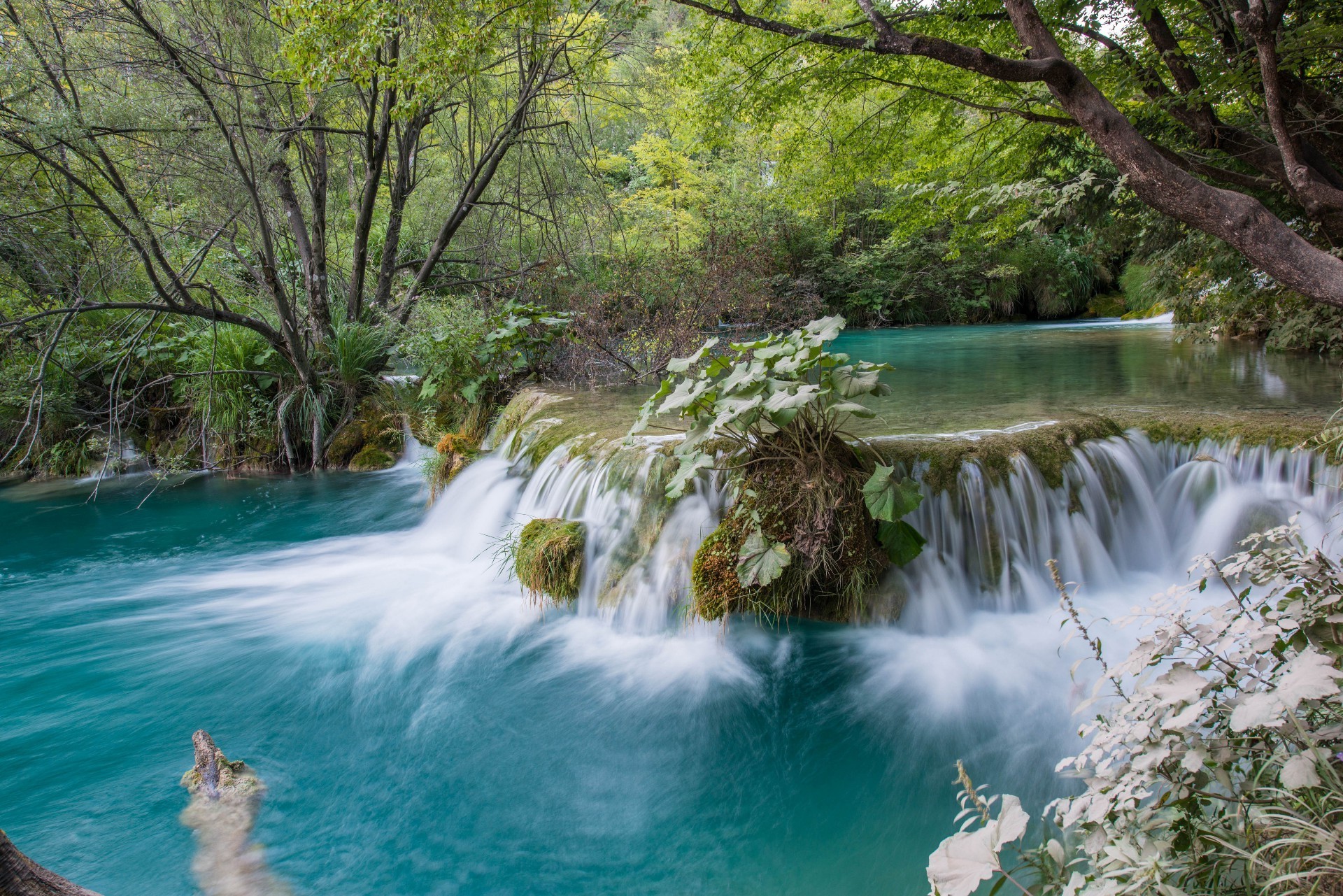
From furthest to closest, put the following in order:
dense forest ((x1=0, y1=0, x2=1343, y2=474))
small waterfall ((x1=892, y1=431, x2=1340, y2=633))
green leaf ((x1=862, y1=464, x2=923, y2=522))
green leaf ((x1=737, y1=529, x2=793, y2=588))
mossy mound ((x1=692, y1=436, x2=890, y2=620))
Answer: dense forest ((x1=0, y1=0, x2=1343, y2=474)) < small waterfall ((x1=892, y1=431, x2=1340, y2=633)) < mossy mound ((x1=692, y1=436, x2=890, y2=620)) < green leaf ((x1=737, y1=529, x2=793, y2=588)) < green leaf ((x1=862, y1=464, x2=923, y2=522))

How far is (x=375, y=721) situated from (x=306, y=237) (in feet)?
25.6

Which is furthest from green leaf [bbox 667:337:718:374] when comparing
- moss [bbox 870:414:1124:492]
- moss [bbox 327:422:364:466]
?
moss [bbox 327:422:364:466]

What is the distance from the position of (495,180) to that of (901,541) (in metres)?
9.37

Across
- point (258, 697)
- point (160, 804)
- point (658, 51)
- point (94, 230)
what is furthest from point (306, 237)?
point (160, 804)

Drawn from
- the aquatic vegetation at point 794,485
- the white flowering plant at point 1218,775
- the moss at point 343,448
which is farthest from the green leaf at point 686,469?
the moss at point 343,448

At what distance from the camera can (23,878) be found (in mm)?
1466

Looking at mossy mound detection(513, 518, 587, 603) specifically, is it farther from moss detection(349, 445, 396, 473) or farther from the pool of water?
moss detection(349, 445, 396, 473)

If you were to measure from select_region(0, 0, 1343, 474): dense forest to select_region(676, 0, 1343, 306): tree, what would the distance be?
0.03m

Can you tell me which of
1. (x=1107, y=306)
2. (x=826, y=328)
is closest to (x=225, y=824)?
(x=826, y=328)

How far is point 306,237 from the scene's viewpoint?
9.80 metres

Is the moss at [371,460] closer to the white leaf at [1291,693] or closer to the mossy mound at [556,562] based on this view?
the mossy mound at [556,562]

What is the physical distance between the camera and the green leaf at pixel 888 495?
4.06 m

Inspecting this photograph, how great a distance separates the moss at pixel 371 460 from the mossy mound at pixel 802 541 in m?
6.35

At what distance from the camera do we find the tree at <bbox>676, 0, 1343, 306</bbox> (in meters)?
5.00
